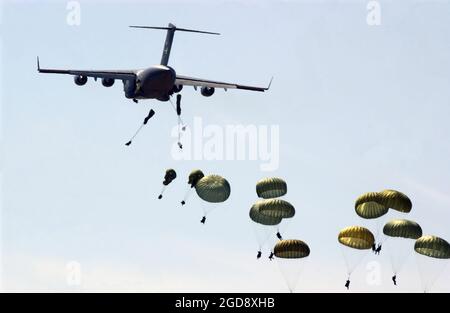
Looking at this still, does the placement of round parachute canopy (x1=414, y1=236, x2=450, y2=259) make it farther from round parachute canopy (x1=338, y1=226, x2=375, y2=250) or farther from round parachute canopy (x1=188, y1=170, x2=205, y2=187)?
round parachute canopy (x1=188, y1=170, x2=205, y2=187)

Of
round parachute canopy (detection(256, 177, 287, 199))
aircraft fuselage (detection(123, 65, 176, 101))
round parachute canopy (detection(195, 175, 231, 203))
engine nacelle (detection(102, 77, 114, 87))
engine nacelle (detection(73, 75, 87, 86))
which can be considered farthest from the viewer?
round parachute canopy (detection(195, 175, 231, 203))

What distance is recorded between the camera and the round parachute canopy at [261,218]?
329 ft

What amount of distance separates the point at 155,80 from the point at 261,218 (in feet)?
54.1

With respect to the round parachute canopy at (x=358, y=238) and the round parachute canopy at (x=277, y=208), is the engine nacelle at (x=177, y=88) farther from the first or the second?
the round parachute canopy at (x=358, y=238)

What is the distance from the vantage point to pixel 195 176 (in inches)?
4168

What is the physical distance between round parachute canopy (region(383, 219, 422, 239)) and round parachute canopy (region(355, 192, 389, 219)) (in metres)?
1.85

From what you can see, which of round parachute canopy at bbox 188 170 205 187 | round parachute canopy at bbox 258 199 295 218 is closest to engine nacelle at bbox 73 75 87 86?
Result: round parachute canopy at bbox 188 170 205 187

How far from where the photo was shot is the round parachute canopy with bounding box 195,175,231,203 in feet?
334

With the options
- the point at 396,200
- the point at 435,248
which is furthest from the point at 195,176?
the point at 435,248

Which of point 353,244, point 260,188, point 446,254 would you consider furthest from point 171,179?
point 446,254

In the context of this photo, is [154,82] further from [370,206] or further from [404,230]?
[404,230]

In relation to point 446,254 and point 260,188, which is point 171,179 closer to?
point 260,188

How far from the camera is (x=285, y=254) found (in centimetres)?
9706
